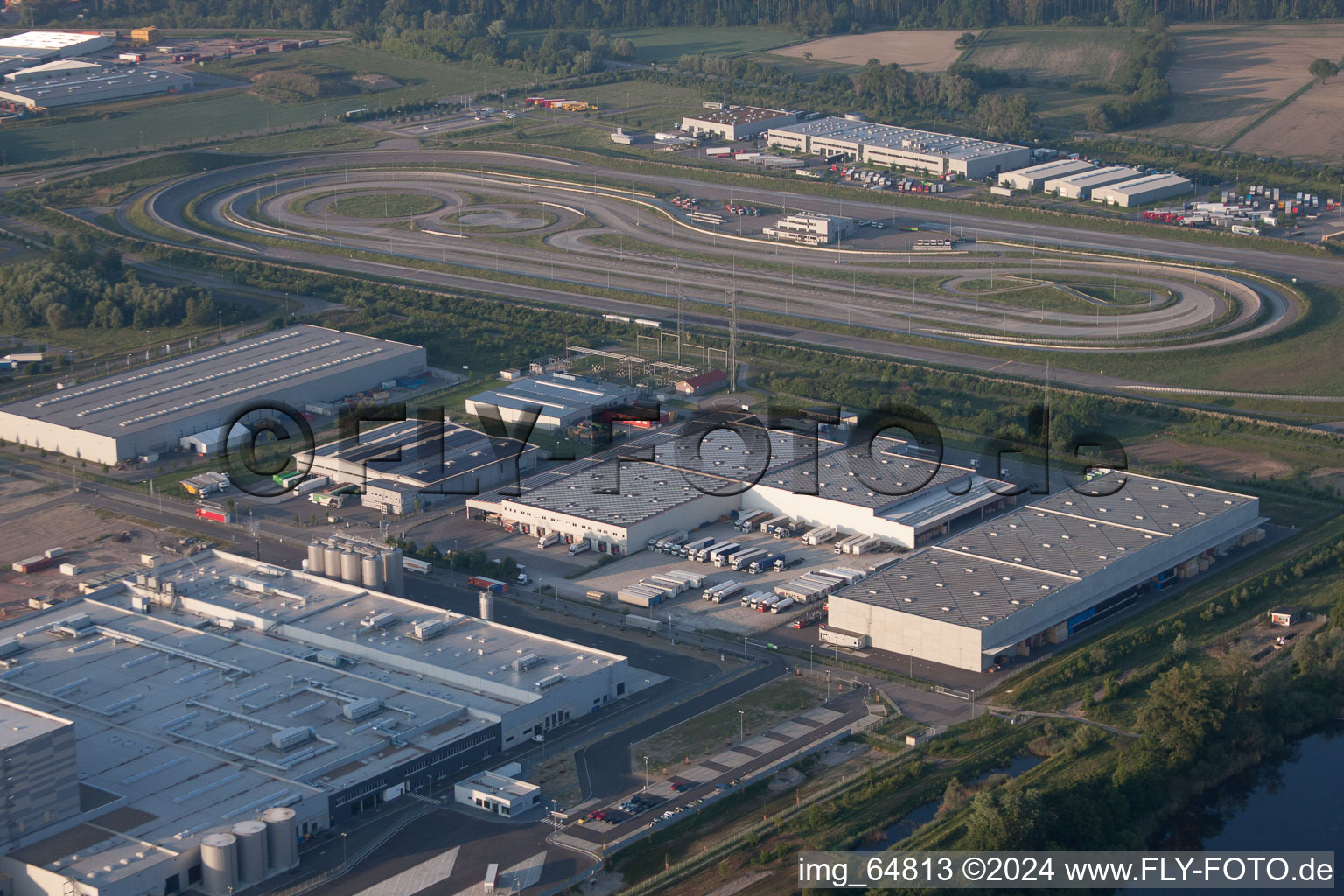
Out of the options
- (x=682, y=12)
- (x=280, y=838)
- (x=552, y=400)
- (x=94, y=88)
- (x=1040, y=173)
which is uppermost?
(x=682, y=12)

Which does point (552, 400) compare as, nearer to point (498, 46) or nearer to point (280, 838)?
point (280, 838)

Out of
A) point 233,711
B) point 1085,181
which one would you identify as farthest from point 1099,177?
point 233,711

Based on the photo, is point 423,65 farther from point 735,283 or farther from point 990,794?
point 990,794

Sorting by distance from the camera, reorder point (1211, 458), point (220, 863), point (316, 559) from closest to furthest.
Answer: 1. point (220, 863)
2. point (316, 559)
3. point (1211, 458)

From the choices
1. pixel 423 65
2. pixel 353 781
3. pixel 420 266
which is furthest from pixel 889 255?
pixel 423 65

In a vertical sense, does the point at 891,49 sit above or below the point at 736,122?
above

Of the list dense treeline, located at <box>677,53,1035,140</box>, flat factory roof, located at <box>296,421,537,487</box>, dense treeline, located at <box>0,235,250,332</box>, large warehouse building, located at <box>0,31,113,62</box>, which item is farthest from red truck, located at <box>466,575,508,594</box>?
large warehouse building, located at <box>0,31,113,62</box>
